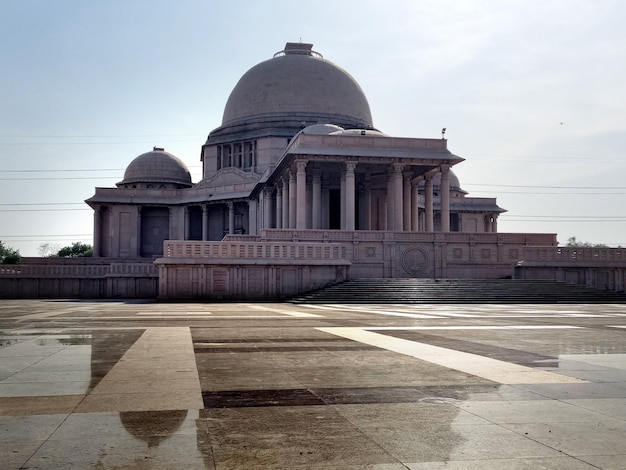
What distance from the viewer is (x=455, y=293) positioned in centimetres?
4262

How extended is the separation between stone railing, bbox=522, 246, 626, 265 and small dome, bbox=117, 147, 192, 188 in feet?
224

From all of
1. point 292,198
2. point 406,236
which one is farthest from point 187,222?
point 406,236

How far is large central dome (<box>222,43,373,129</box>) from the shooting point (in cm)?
9238

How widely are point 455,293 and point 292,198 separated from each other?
26897 millimetres

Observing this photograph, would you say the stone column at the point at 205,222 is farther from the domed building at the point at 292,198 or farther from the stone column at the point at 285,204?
the stone column at the point at 285,204

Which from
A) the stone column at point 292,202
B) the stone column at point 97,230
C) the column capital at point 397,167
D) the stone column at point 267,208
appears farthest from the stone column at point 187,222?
the column capital at point 397,167

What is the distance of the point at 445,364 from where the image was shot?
1170 cm

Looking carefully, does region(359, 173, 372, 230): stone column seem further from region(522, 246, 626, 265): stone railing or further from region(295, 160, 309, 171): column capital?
region(522, 246, 626, 265): stone railing

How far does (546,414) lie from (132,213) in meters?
95.2

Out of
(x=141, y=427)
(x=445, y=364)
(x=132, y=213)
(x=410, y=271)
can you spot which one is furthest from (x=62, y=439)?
(x=132, y=213)

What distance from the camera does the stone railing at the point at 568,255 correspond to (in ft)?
171

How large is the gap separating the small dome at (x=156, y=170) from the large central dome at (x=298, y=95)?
14630 millimetres

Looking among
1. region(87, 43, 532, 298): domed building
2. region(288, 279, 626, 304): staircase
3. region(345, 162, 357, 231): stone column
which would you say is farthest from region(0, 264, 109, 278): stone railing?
region(288, 279, 626, 304): staircase

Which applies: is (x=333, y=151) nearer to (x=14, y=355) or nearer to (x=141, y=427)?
(x=14, y=355)
